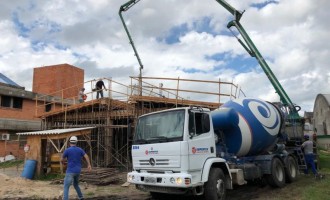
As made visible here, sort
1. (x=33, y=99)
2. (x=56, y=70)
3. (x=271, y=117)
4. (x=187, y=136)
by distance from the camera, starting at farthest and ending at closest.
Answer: (x=56, y=70), (x=33, y=99), (x=271, y=117), (x=187, y=136)

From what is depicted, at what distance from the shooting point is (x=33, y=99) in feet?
110

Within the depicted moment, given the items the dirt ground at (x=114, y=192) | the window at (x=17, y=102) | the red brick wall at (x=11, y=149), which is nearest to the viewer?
the dirt ground at (x=114, y=192)

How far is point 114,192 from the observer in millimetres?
12828

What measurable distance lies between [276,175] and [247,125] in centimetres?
261

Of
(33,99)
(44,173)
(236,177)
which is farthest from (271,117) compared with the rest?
(33,99)

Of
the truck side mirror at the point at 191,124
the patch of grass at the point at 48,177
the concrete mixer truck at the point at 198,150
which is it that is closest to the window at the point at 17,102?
the patch of grass at the point at 48,177

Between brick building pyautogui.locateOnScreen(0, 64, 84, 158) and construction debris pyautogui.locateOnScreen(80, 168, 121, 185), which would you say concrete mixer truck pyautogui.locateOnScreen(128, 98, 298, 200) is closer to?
construction debris pyautogui.locateOnScreen(80, 168, 121, 185)

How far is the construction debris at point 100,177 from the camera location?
14.9 metres

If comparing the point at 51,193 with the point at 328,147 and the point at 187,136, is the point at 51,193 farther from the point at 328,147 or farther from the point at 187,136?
the point at 328,147

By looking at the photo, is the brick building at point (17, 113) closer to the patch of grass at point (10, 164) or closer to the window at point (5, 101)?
the window at point (5, 101)

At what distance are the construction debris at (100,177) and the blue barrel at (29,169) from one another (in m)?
3.44

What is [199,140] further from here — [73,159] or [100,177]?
[100,177]

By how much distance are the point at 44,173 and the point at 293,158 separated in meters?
12.2

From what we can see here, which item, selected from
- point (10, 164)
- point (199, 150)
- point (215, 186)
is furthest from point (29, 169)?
point (215, 186)
